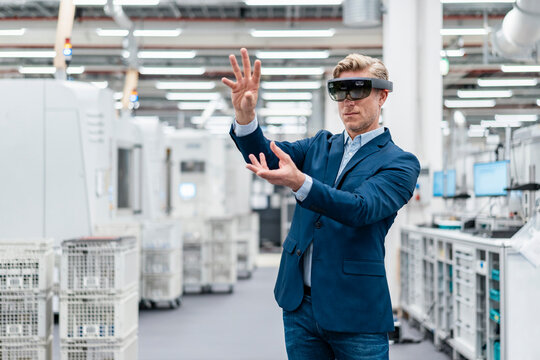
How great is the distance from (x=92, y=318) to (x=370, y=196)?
130 inches

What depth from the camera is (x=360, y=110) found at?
1830 millimetres

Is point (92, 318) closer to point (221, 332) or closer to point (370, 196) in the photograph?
point (221, 332)

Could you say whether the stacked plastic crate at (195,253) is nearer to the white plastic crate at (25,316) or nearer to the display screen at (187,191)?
the display screen at (187,191)

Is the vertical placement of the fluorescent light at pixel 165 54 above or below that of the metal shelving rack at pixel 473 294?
above

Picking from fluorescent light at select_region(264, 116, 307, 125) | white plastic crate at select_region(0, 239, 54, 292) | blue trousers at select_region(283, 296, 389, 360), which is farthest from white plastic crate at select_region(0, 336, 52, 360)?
fluorescent light at select_region(264, 116, 307, 125)

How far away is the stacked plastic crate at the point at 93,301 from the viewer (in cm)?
445

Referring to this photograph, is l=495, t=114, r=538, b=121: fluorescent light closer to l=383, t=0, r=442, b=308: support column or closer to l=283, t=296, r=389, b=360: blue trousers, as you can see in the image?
l=383, t=0, r=442, b=308: support column

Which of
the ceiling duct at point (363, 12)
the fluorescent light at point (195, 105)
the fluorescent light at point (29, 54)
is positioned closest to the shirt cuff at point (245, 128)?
the ceiling duct at point (363, 12)

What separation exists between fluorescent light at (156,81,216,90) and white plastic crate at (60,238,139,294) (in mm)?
10377

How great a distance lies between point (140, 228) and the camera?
8.03 m

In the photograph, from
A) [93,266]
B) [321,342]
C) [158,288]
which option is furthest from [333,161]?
[158,288]

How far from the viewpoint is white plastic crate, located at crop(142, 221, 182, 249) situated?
26.5ft

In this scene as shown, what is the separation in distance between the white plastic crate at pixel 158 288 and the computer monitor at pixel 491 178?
403 cm

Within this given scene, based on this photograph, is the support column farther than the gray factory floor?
Yes
